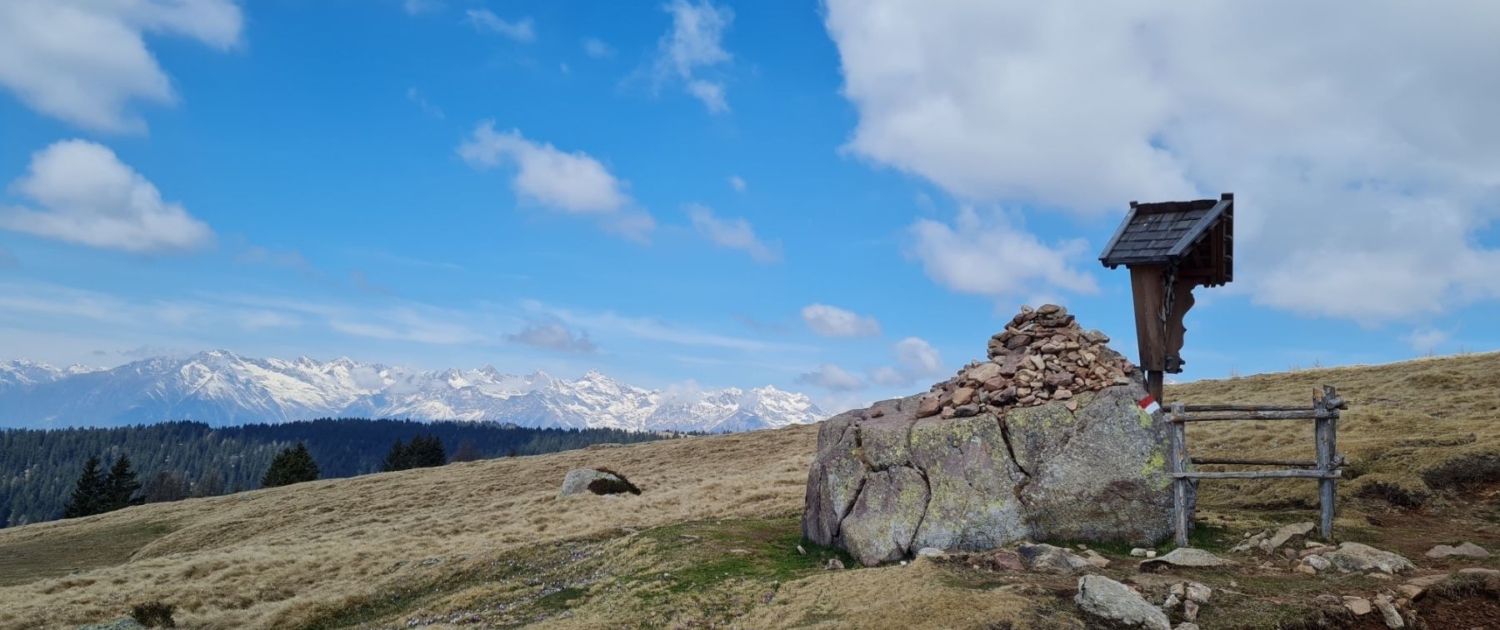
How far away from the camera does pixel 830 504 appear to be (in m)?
20.1

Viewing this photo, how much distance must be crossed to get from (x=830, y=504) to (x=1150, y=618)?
8.88 meters

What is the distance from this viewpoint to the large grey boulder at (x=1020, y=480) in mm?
17281

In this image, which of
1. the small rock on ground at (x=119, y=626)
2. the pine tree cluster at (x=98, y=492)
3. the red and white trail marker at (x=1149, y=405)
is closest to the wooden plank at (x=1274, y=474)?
the red and white trail marker at (x=1149, y=405)

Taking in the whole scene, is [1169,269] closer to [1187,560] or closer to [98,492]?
[1187,560]

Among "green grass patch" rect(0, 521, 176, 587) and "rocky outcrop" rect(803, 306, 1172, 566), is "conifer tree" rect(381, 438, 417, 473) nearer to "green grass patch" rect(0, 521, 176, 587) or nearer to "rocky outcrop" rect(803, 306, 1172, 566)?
"green grass patch" rect(0, 521, 176, 587)

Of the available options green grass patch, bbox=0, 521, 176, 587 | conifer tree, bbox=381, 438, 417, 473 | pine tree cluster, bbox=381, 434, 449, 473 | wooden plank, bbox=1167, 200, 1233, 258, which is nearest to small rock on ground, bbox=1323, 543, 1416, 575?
wooden plank, bbox=1167, 200, 1233, 258

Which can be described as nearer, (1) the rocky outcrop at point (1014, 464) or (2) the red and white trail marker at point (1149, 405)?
(1) the rocky outcrop at point (1014, 464)

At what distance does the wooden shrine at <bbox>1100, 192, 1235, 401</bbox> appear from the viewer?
19.6 m

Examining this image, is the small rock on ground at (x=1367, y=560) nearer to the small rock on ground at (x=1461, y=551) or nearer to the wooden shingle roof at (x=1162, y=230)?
the small rock on ground at (x=1461, y=551)

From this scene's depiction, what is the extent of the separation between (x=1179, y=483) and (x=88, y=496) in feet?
415

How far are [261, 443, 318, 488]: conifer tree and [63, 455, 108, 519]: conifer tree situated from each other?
17863 mm

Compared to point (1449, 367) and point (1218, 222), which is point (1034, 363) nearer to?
point (1218, 222)

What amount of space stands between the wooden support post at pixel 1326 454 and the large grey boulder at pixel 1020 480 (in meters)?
3.20

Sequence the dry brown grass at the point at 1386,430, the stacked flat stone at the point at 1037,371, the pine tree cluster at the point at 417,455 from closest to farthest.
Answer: the stacked flat stone at the point at 1037,371 < the dry brown grass at the point at 1386,430 < the pine tree cluster at the point at 417,455
